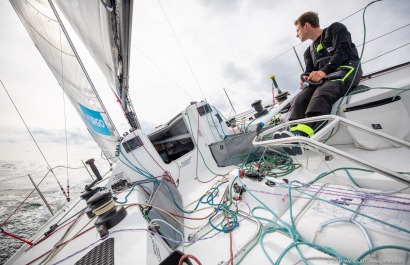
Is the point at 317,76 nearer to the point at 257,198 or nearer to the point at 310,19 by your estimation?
the point at 310,19

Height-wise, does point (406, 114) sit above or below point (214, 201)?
above

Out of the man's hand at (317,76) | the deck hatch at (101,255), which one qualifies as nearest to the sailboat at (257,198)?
the deck hatch at (101,255)

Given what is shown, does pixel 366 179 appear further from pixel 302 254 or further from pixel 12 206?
pixel 12 206

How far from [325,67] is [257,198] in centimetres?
168

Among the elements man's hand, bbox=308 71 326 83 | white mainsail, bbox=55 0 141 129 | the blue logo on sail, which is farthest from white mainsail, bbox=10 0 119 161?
man's hand, bbox=308 71 326 83

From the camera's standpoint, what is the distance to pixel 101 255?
38.5 inches

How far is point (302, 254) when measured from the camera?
90cm

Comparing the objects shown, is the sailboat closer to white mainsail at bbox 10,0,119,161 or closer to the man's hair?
the man's hair

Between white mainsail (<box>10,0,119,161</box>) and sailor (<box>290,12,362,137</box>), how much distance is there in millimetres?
5042

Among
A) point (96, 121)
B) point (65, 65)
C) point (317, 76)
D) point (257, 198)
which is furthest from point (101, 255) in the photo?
point (65, 65)

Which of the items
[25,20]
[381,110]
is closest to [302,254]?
[381,110]

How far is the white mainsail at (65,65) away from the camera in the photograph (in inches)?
154

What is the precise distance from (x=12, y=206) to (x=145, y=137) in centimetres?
1276

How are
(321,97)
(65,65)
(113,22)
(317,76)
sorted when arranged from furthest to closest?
1. (65,65)
2. (113,22)
3. (317,76)
4. (321,97)
